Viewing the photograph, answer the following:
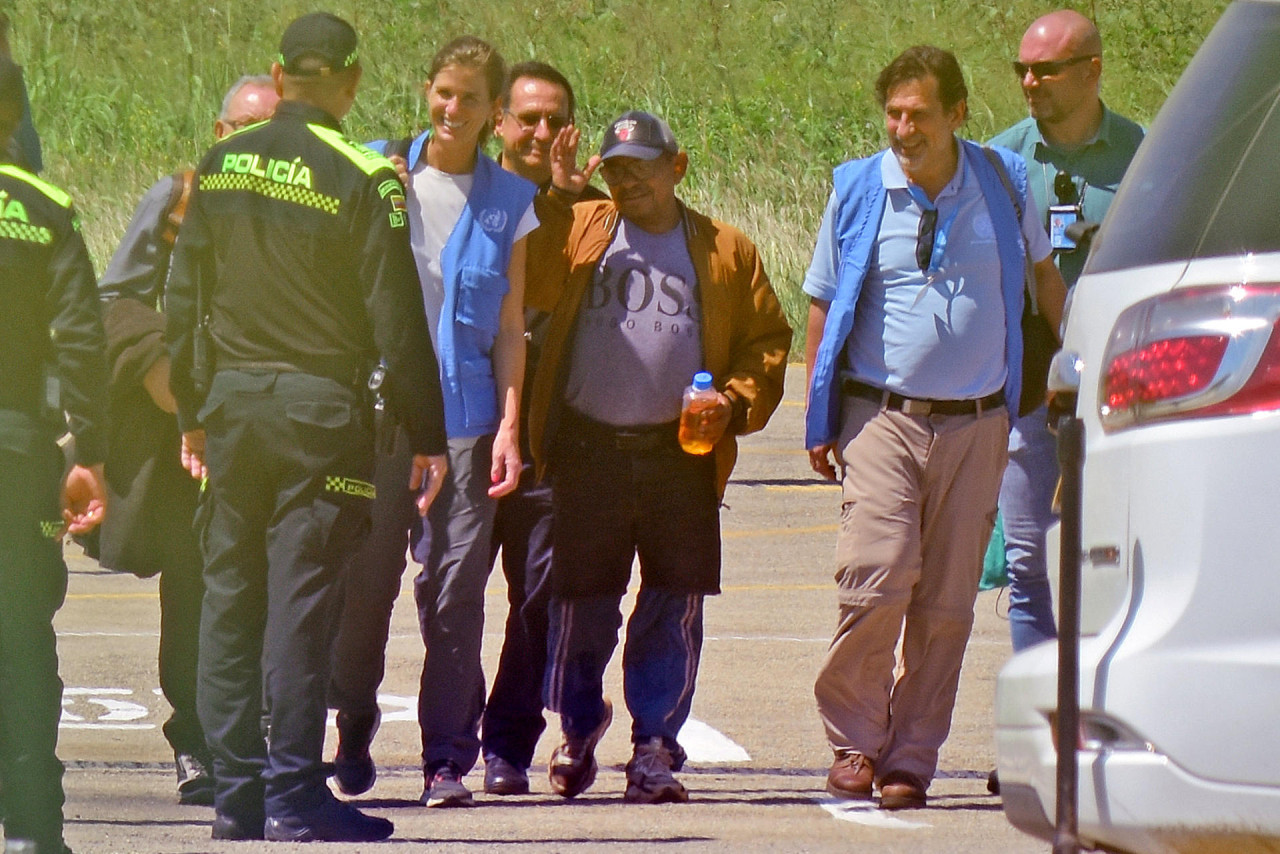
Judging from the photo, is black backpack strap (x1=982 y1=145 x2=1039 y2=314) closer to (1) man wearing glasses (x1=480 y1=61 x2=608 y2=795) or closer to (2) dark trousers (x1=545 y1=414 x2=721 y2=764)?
(2) dark trousers (x1=545 y1=414 x2=721 y2=764)

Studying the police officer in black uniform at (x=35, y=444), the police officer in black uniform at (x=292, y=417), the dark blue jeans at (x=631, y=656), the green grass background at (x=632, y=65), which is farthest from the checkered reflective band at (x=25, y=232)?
the green grass background at (x=632, y=65)

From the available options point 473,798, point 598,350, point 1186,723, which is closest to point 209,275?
point 598,350

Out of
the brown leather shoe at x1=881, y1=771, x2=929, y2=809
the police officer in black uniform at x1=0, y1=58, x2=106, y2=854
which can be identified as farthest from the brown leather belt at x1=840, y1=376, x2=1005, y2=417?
the police officer in black uniform at x1=0, y1=58, x2=106, y2=854

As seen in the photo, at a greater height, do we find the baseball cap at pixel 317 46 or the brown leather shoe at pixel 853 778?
the baseball cap at pixel 317 46

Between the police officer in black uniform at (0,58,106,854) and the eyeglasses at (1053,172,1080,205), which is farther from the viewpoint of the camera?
the eyeglasses at (1053,172,1080,205)

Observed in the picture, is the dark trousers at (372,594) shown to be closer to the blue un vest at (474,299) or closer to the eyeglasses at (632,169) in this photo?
the blue un vest at (474,299)

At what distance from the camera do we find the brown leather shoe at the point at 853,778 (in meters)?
7.16

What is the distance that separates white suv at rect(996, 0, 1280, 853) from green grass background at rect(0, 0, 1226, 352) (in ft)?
59.1

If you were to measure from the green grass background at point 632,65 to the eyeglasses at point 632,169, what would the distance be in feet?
48.0

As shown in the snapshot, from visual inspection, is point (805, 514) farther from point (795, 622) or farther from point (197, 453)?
point (197, 453)

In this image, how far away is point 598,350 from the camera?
7395 millimetres

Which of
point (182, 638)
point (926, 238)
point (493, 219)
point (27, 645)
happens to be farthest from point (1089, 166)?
point (27, 645)

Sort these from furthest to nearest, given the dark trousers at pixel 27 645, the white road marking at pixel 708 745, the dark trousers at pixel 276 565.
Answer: the white road marking at pixel 708 745 < the dark trousers at pixel 276 565 < the dark trousers at pixel 27 645

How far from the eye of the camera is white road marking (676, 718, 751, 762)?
8203 millimetres
